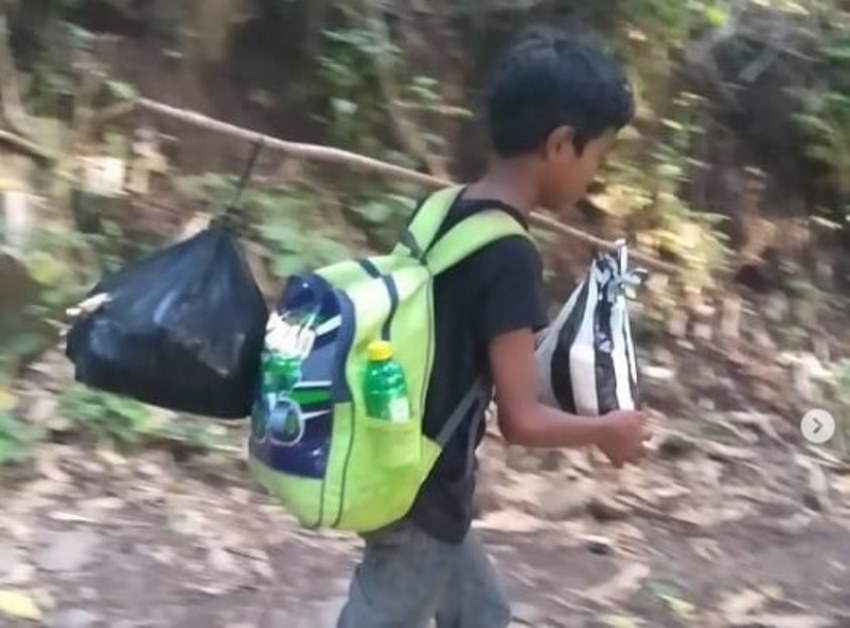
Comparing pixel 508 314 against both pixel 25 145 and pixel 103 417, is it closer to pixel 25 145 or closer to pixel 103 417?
pixel 103 417

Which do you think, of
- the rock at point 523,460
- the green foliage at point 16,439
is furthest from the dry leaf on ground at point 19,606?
the rock at point 523,460

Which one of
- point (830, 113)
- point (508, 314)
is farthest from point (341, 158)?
point (830, 113)

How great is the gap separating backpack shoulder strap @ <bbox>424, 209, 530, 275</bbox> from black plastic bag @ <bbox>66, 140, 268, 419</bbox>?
0.40 m

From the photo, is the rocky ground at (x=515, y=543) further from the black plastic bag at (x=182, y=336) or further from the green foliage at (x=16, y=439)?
the black plastic bag at (x=182, y=336)

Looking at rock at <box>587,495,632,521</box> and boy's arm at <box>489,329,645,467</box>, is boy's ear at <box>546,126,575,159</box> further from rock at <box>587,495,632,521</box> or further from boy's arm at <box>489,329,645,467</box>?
rock at <box>587,495,632,521</box>

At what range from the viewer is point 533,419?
2930mm

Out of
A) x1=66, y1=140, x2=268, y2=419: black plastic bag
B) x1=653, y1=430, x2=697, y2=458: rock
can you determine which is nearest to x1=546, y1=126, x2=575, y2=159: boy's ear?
x1=66, y1=140, x2=268, y2=419: black plastic bag

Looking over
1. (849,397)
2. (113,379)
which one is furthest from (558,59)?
(849,397)

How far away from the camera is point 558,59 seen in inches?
115

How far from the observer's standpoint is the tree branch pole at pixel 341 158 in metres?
3.96

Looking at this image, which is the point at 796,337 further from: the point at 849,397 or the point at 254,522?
the point at 254,522

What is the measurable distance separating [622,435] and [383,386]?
477 mm

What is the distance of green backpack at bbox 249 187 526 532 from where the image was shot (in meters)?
2.85

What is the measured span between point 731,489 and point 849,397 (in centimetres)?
96
